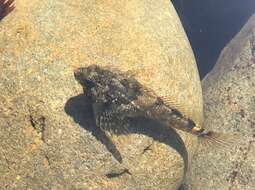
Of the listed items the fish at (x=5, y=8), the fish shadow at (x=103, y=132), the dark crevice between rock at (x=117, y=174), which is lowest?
the dark crevice between rock at (x=117, y=174)

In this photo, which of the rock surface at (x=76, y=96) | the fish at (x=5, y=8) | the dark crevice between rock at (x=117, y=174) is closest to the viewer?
the rock surface at (x=76, y=96)

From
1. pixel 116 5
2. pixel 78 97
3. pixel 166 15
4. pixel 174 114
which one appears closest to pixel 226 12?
pixel 166 15

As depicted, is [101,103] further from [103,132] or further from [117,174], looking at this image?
[117,174]

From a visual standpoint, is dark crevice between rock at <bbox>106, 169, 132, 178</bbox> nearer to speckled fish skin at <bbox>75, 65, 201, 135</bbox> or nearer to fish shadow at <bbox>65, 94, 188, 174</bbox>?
fish shadow at <bbox>65, 94, 188, 174</bbox>

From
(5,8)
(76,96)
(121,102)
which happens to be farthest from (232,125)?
(5,8)

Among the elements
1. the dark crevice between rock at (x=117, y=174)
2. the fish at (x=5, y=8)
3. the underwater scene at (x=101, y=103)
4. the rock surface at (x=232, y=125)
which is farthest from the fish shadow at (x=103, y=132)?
the fish at (x=5, y=8)

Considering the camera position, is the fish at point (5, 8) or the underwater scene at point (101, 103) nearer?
the underwater scene at point (101, 103)

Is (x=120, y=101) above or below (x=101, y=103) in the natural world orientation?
below

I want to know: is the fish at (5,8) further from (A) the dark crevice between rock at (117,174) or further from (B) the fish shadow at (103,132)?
(A) the dark crevice between rock at (117,174)
